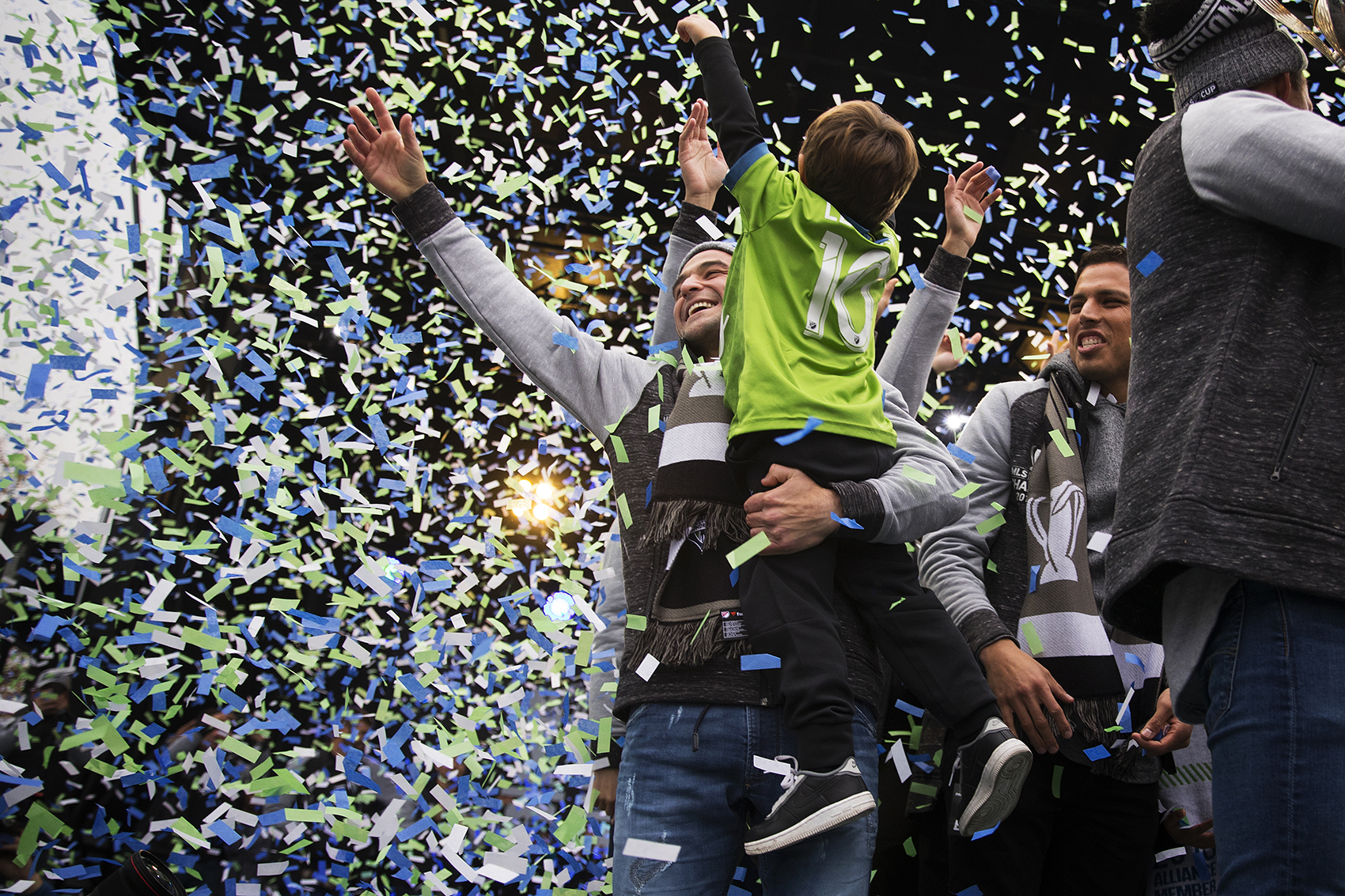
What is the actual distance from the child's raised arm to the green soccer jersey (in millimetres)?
32

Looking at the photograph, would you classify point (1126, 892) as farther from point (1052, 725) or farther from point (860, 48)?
point (860, 48)

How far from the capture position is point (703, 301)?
5.55ft

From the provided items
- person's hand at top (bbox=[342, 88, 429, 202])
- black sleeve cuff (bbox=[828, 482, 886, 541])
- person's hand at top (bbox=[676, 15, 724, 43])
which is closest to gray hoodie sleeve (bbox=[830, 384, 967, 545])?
black sleeve cuff (bbox=[828, 482, 886, 541])

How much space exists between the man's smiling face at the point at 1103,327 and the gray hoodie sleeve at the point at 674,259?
2.84 feet

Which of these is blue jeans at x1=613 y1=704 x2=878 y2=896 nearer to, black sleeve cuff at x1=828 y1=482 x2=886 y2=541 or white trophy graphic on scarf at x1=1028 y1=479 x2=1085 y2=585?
black sleeve cuff at x1=828 y1=482 x2=886 y2=541

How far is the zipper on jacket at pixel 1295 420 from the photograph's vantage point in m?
0.92

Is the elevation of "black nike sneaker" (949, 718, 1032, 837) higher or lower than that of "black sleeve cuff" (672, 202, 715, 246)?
lower

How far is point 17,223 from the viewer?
299 centimetres

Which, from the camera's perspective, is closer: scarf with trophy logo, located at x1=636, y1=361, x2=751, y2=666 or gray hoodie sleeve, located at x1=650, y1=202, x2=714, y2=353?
scarf with trophy logo, located at x1=636, y1=361, x2=751, y2=666

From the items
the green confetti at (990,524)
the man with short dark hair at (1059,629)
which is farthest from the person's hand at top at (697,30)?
the green confetti at (990,524)

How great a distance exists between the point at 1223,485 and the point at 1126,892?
39.6 inches

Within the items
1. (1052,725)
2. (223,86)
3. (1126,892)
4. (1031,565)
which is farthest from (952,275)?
(223,86)

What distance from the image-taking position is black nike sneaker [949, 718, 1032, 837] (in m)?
1.28

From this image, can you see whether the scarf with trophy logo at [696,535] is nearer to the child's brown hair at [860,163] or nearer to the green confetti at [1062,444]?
the child's brown hair at [860,163]
